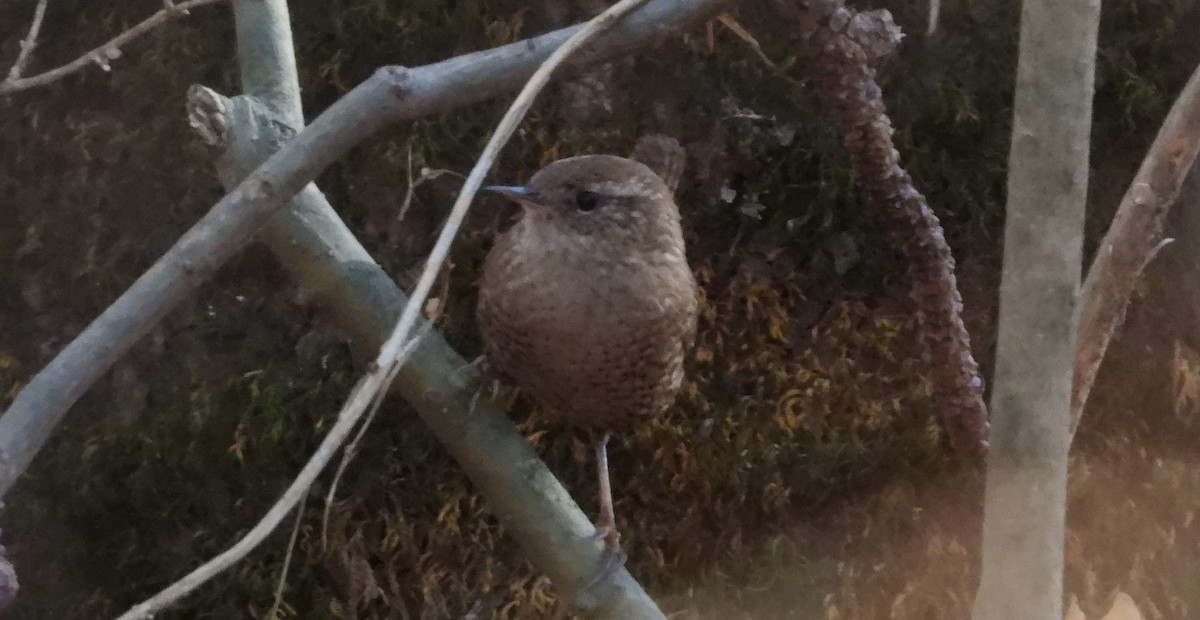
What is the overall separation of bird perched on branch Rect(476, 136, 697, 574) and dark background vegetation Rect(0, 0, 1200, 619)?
0.81 ft

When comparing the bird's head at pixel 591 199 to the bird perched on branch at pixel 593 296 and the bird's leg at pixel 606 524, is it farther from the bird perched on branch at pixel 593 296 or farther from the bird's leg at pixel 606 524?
the bird's leg at pixel 606 524

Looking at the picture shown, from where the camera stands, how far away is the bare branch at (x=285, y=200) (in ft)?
2.55

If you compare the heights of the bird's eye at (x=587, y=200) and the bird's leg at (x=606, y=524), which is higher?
the bird's eye at (x=587, y=200)

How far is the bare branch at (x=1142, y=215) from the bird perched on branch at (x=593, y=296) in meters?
0.50

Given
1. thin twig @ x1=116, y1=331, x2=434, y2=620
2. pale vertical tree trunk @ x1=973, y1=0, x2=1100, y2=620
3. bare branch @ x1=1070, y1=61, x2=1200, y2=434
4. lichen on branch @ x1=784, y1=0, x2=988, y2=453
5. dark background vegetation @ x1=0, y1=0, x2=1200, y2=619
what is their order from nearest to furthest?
1. thin twig @ x1=116, y1=331, x2=434, y2=620
2. pale vertical tree trunk @ x1=973, y1=0, x2=1100, y2=620
3. bare branch @ x1=1070, y1=61, x2=1200, y2=434
4. lichen on branch @ x1=784, y1=0, x2=988, y2=453
5. dark background vegetation @ x1=0, y1=0, x2=1200, y2=619

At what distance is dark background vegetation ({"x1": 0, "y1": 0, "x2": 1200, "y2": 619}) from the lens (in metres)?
1.53

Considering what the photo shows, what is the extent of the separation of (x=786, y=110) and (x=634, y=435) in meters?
0.56

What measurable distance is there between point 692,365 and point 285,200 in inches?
33.1

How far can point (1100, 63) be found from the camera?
1.53 meters

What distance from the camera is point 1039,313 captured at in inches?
34.4

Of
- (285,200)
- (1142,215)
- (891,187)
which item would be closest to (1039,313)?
(1142,215)

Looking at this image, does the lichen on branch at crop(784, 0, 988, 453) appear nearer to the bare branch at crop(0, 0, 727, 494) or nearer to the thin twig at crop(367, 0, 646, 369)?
the bare branch at crop(0, 0, 727, 494)

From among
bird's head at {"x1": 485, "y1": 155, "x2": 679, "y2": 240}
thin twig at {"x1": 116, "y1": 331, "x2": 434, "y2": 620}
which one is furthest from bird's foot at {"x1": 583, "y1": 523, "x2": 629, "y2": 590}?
thin twig at {"x1": 116, "y1": 331, "x2": 434, "y2": 620}

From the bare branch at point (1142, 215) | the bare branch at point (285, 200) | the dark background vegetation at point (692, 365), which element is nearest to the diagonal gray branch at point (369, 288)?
the bare branch at point (285, 200)
